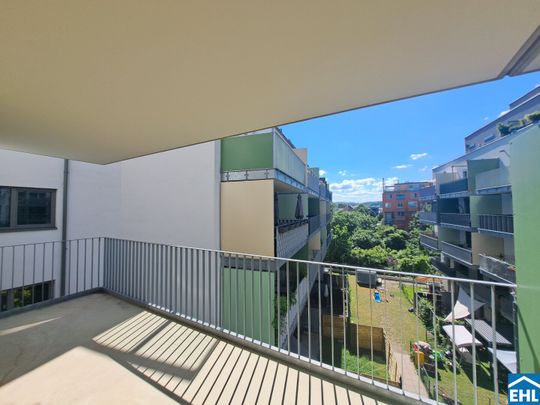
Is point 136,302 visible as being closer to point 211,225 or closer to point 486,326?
point 211,225

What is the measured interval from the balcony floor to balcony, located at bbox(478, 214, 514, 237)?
11641 millimetres

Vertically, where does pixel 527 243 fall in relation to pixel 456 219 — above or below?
above

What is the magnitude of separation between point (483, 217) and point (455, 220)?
2525 mm

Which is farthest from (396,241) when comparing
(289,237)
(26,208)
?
(26,208)

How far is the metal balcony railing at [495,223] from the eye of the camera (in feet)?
31.7

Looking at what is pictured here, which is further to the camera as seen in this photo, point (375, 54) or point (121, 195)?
point (121, 195)

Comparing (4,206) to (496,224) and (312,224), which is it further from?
(496,224)

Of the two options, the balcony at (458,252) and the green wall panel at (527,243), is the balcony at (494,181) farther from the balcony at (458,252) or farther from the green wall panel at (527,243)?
the green wall panel at (527,243)

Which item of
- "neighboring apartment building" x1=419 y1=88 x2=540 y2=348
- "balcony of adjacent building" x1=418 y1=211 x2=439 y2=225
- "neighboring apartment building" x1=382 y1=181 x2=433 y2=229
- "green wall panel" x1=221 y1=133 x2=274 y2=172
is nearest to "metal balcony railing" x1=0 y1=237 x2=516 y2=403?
"green wall panel" x1=221 y1=133 x2=274 y2=172

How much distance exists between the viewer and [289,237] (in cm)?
647

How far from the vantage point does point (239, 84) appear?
5.16 ft

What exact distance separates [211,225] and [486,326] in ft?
35.4

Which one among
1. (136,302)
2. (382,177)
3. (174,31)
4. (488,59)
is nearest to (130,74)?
(174,31)

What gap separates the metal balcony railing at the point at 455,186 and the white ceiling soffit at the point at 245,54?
47.0 feet
